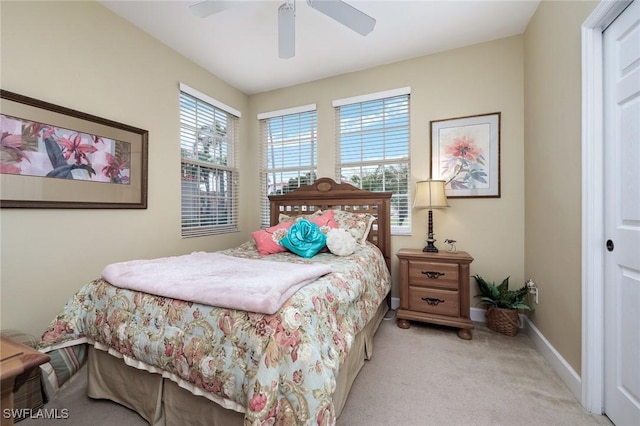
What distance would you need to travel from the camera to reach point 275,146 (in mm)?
3783

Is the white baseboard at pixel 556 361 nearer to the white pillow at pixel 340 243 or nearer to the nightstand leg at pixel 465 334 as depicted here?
the nightstand leg at pixel 465 334

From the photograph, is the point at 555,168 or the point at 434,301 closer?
the point at 555,168

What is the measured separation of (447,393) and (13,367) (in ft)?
6.48

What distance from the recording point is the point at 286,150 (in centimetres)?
370

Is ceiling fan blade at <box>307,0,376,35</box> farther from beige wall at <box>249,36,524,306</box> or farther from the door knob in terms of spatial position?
the door knob

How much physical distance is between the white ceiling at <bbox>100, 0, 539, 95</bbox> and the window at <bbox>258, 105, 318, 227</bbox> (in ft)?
1.94

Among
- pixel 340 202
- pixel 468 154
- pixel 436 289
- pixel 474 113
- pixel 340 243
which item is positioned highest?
pixel 474 113

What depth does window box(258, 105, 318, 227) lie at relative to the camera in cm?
353

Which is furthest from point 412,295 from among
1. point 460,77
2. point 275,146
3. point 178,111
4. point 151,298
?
point 178,111

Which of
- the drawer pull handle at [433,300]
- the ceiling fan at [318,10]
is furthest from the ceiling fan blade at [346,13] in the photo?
the drawer pull handle at [433,300]

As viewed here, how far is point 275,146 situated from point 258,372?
323 centimetres

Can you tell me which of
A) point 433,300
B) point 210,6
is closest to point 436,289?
point 433,300

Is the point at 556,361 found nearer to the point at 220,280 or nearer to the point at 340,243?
the point at 340,243

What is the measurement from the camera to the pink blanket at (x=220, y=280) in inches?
44.3
